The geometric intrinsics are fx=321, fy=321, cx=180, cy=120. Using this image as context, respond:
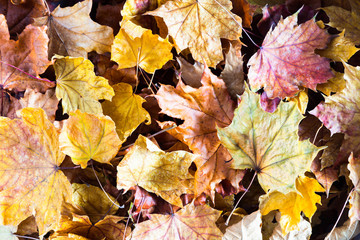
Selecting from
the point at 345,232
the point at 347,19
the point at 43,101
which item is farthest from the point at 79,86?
the point at 345,232

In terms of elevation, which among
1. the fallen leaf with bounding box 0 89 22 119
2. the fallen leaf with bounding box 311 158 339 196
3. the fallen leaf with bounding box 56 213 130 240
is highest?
the fallen leaf with bounding box 0 89 22 119

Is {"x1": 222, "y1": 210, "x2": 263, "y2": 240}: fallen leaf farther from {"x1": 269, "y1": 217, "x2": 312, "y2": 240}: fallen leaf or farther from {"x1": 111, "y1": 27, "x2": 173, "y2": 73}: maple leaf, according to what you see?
{"x1": 111, "y1": 27, "x2": 173, "y2": 73}: maple leaf

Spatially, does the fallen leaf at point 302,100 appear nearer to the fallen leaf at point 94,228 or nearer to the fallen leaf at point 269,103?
the fallen leaf at point 269,103

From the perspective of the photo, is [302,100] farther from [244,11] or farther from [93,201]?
[93,201]

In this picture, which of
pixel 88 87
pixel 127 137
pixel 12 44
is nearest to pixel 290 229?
pixel 127 137

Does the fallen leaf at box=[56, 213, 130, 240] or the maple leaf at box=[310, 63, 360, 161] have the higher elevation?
the maple leaf at box=[310, 63, 360, 161]

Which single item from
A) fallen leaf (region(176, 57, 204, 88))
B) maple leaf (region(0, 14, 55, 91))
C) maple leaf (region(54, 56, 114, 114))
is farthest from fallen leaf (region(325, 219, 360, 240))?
maple leaf (region(0, 14, 55, 91))

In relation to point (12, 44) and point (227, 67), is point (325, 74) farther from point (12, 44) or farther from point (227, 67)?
point (12, 44)
